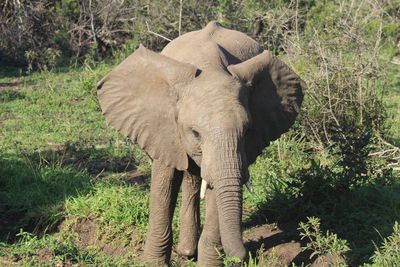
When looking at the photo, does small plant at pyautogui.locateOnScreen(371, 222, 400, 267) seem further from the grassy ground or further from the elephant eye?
the elephant eye

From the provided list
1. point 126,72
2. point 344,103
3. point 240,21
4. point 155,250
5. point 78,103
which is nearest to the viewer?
point 126,72

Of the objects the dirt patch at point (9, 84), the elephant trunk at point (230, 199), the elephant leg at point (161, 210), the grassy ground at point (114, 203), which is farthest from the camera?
the dirt patch at point (9, 84)

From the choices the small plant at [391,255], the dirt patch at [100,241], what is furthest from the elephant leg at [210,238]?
the small plant at [391,255]

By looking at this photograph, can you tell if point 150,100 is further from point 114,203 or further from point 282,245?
point 282,245

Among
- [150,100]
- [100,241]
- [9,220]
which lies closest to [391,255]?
[150,100]

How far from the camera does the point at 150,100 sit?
4.97m

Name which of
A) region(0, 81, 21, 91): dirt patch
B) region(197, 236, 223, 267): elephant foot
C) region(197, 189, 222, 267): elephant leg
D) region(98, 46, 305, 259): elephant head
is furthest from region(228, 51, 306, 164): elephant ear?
region(0, 81, 21, 91): dirt patch

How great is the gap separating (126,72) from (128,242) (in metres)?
1.46

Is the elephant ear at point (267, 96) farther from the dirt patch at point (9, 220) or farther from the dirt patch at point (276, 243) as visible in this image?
the dirt patch at point (9, 220)

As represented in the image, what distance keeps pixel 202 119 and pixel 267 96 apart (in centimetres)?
83

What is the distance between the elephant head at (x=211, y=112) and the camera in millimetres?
4246

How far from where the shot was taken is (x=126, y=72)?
5.06 meters

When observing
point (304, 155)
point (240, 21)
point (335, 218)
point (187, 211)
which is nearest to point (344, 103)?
point (304, 155)

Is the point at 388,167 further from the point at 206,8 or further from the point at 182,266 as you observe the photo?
the point at 206,8
